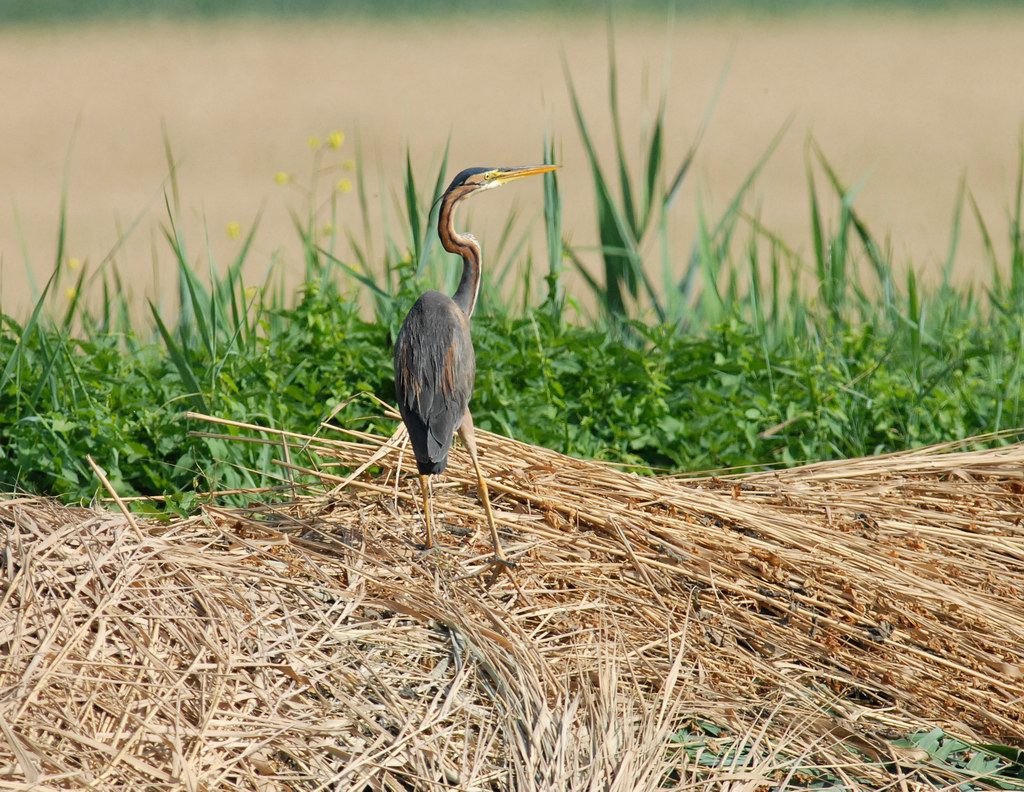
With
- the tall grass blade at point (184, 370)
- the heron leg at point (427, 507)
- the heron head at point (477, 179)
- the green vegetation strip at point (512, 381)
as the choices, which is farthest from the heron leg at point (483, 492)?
the tall grass blade at point (184, 370)

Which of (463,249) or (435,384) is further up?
(463,249)

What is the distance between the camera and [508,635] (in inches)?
103

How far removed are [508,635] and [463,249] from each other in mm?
1161

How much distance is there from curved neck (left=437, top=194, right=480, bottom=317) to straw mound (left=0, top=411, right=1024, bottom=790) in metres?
0.52

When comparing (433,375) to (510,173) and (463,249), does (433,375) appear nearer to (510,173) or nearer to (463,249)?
(463,249)

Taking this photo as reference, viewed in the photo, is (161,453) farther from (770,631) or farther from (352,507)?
(770,631)

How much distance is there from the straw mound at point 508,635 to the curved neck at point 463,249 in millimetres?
516

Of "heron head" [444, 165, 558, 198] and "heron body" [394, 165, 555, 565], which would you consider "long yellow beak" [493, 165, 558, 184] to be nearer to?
"heron head" [444, 165, 558, 198]

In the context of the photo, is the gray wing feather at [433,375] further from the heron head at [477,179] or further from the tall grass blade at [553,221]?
the tall grass blade at [553,221]

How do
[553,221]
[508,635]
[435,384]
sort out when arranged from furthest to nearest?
[553,221] < [435,384] < [508,635]

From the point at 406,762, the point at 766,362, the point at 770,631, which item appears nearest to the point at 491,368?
the point at 766,362

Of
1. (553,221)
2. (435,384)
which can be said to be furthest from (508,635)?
(553,221)

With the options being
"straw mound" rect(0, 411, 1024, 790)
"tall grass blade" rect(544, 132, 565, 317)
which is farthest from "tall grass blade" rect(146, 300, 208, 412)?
"tall grass blade" rect(544, 132, 565, 317)

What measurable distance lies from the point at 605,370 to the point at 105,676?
7.89 ft
